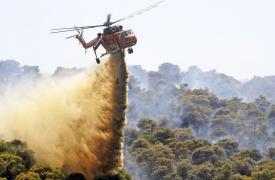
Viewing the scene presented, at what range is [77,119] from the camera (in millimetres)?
69188

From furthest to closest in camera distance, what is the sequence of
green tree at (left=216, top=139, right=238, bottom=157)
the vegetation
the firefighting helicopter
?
green tree at (left=216, top=139, right=238, bottom=157) < the vegetation < the firefighting helicopter

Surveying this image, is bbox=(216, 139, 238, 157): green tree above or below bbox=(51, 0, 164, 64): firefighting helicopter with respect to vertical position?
below

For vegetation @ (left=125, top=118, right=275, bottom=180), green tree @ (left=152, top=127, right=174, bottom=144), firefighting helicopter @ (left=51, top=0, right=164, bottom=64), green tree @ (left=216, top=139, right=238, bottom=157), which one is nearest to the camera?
firefighting helicopter @ (left=51, top=0, right=164, bottom=64)

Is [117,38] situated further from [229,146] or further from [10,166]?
[229,146]

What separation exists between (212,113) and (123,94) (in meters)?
139

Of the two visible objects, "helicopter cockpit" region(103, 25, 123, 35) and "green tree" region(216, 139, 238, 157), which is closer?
"helicopter cockpit" region(103, 25, 123, 35)

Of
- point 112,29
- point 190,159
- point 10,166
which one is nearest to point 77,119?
point 10,166

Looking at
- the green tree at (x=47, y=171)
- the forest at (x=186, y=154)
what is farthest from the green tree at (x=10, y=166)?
the green tree at (x=47, y=171)

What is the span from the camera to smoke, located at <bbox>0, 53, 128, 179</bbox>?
62.5 m

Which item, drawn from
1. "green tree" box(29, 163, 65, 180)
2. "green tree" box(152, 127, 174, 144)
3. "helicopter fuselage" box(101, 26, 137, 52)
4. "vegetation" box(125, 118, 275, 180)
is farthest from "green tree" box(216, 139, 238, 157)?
"helicopter fuselage" box(101, 26, 137, 52)

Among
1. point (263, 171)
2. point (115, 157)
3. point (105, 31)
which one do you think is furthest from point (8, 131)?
point (263, 171)

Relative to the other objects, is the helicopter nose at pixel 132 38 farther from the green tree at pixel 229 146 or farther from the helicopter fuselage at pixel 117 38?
the green tree at pixel 229 146

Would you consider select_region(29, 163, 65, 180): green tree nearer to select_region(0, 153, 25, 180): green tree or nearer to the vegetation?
select_region(0, 153, 25, 180): green tree

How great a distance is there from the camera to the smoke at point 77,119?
62.5 metres
